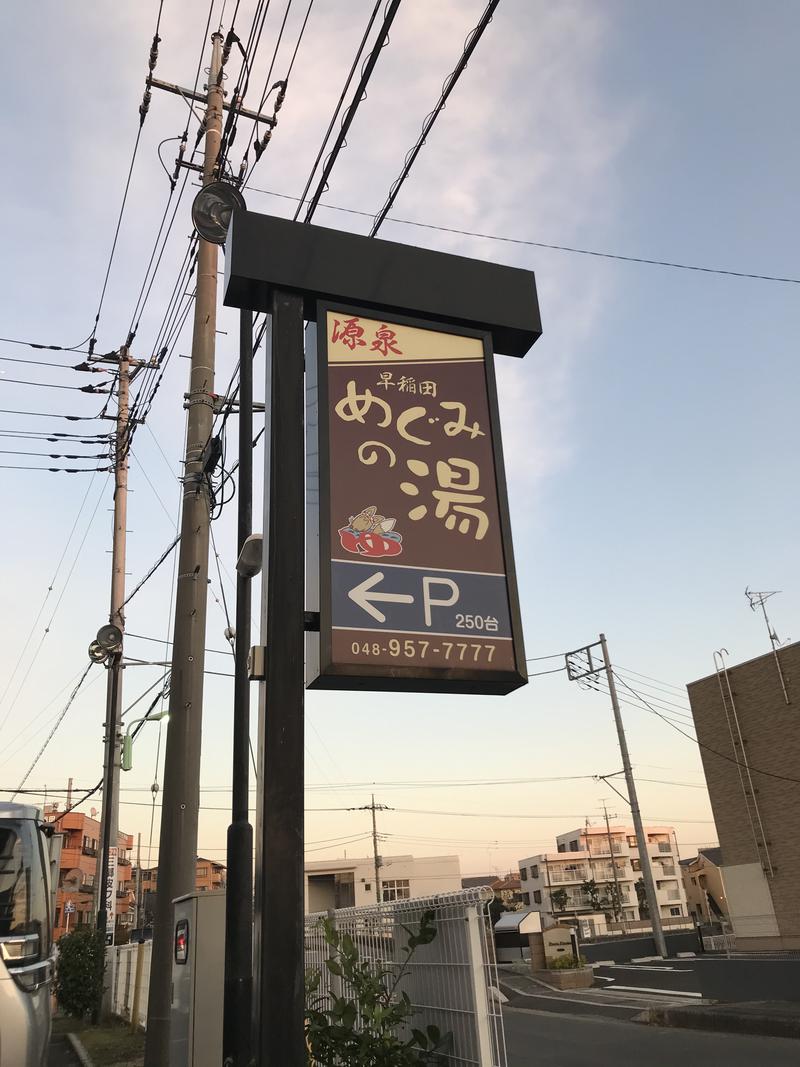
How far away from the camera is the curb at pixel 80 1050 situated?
11523 mm

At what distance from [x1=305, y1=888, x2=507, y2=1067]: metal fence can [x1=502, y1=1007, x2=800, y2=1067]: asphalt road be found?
504cm

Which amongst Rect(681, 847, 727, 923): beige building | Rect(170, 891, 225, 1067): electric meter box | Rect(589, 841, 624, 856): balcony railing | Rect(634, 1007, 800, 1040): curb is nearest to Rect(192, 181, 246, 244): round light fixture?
Rect(170, 891, 225, 1067): electric meter box

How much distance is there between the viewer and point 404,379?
20.6 feet

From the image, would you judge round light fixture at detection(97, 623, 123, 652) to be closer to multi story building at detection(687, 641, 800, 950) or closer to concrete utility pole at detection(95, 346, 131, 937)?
concrete utility pole at detection(95, 346, 131, 937)

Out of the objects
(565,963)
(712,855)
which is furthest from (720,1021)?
(712,855)

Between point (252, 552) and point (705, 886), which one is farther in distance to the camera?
point (705, 886)

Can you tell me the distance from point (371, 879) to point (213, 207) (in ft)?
298

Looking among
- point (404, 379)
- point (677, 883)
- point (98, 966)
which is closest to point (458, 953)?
point (404, 379)

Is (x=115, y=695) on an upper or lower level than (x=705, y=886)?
upper

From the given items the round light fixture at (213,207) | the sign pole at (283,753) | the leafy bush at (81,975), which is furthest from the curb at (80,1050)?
the round light fixture at (213,207)

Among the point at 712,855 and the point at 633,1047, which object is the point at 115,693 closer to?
the point at 633,1047

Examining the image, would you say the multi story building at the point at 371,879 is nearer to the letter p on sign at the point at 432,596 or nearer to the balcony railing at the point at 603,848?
the balcony railing at the point at 603,848

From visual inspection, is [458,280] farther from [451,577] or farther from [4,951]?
[4,951]

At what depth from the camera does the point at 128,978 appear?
1722 centimetres
